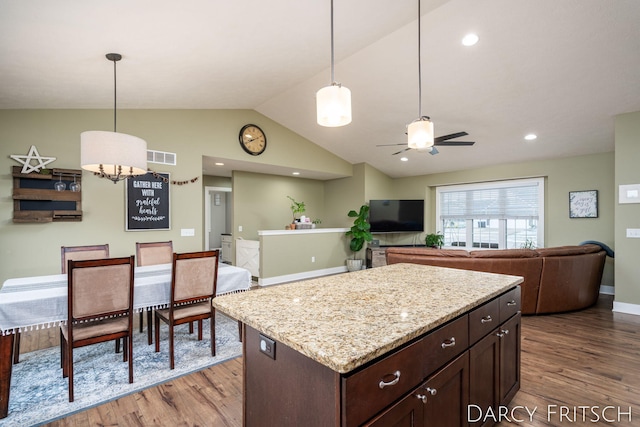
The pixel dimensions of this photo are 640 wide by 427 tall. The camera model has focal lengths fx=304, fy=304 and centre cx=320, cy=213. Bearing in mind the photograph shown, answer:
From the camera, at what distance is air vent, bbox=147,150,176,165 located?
421 centimetres

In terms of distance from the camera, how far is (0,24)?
78.2 inches

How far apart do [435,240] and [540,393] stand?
16.0 ft

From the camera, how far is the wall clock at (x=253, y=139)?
17.1 feet

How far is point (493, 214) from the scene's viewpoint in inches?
253

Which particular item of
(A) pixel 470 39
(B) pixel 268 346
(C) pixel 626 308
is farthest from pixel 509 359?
(C) pixel 626 308

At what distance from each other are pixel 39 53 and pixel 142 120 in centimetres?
179

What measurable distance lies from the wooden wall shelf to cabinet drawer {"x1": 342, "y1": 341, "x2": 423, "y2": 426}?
4078 mm

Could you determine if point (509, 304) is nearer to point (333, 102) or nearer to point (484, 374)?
point (484, 374)

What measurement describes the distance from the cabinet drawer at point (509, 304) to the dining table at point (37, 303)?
2557 mm

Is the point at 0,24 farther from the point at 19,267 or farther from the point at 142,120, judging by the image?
the point at 19,267

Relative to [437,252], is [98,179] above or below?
above

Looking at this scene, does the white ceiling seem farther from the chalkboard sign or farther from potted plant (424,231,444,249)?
potted plant (424,231,444,249)

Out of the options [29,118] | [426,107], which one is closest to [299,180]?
[426,107]

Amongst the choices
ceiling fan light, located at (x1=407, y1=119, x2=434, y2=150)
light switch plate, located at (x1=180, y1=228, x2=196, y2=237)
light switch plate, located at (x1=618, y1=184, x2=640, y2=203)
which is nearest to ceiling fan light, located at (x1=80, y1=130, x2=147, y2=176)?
light switch plate, located at (x1=180, y1=228, x2=196, y2=237)
